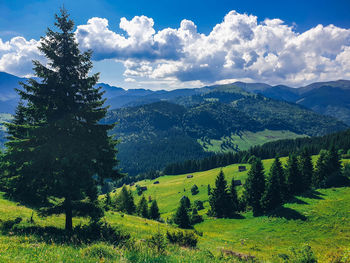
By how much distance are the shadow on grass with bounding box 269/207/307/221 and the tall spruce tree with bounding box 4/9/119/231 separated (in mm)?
37420

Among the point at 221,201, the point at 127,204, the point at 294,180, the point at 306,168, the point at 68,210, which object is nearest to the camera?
the point at 68,210

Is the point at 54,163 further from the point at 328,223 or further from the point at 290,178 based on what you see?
the point at 290,178

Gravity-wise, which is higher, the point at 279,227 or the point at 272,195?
the point at 272,195

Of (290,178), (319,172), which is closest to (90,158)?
(290,178)

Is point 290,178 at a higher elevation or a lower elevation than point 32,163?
lower

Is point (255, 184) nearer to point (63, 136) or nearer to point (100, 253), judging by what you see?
point (63, 136)

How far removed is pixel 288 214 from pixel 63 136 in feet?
143

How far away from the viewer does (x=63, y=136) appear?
15289 mm

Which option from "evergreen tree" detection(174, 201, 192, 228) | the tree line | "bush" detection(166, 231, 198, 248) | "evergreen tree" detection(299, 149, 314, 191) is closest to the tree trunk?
"bush" detection(166, 231, 198, 248)

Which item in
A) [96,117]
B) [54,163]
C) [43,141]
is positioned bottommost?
[54,163]

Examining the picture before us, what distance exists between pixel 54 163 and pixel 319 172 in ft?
221

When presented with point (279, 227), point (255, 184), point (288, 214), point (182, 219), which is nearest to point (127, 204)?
point (182, 219)

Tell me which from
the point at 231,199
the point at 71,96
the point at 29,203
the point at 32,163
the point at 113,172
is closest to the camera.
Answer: the point at 32,163

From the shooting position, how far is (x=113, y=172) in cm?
1789
